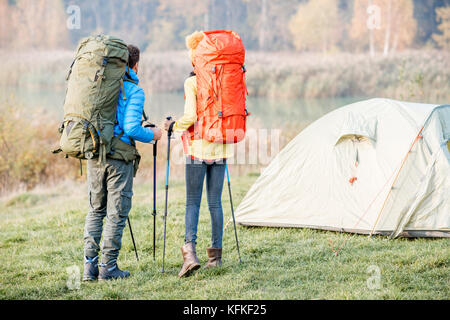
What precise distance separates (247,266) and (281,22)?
35.2 meters

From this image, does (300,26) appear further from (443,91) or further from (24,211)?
(24,211)

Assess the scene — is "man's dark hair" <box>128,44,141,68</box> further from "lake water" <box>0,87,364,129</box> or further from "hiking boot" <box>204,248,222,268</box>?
"lake water" <box>0,87,364,129</box>

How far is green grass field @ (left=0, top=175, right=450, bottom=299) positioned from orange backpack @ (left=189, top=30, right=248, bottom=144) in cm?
130

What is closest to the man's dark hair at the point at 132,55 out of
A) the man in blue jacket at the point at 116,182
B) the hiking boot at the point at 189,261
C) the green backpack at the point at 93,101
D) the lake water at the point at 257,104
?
the man in blue jacket at the point at 116,182

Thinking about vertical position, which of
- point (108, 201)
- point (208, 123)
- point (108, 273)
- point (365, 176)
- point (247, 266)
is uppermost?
point (208, 123)

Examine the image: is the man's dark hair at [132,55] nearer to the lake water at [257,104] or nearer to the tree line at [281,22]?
the lake water at [257,104]

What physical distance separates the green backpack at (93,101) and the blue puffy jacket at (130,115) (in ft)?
0.30

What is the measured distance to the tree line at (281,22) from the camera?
3688cm

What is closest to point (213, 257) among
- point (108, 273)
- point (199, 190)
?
point (199, 190)

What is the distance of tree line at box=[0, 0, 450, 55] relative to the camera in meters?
36.9

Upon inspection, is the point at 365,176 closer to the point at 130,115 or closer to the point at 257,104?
the point at 130,115

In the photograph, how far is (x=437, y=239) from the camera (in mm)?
5934

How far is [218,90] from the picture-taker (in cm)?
468

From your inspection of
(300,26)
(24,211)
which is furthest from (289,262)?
(300,26)
